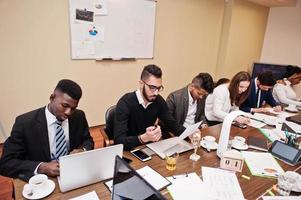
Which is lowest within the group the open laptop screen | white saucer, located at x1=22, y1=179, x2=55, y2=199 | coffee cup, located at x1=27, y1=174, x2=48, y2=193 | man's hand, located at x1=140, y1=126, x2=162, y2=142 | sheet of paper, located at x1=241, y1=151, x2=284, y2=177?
sheet of paper, located at x1=241, y1=151, x2=284, y2=177

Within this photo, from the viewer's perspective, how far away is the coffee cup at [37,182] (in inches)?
40.8

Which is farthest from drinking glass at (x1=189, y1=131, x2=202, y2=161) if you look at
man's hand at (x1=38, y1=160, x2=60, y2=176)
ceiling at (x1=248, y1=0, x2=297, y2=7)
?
ceiling at (x1=248, y1=0, x2=297, y2=7)

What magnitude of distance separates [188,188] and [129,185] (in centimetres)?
47

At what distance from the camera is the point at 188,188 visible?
1.17m

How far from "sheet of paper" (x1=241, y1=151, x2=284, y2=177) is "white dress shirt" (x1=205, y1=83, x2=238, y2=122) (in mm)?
786

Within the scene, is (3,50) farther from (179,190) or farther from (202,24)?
(202,24)

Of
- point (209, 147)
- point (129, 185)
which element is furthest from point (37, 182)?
point (209, 147)

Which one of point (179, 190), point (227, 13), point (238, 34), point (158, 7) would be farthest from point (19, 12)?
point (238, 34)

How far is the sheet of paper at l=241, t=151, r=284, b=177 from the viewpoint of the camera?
1388 millimetres

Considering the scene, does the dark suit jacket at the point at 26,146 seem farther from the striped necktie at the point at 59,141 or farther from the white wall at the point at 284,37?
the white wall at the point at 284,37

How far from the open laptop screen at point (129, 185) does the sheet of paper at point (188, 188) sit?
35 centimetres

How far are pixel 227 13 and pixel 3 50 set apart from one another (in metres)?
4.11

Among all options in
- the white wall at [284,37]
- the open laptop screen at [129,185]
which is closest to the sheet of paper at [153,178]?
the open laptop screen at [129,185]

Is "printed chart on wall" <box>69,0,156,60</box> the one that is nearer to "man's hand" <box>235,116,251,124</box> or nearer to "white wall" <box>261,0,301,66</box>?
"man's hand" <box>235,116,251,124</box>
